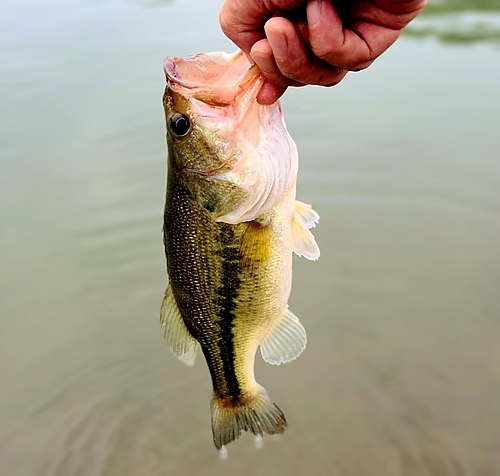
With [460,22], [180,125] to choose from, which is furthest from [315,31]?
[460,22]

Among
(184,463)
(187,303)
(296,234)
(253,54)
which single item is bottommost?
(184,463)

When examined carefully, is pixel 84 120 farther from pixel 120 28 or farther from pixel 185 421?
pixel 185 421

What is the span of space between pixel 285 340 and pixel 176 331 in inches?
15.8

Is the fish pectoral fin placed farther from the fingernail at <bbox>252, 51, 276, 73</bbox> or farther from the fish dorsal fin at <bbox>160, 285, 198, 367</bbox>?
the fingernail at <bbox>252, 51, 276, 73</bbox>

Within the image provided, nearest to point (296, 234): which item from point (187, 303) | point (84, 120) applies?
point (187, 303)

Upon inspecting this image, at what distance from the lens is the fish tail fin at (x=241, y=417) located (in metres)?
2.23

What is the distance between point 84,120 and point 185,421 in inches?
155

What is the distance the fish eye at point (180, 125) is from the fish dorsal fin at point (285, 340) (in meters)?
0.80

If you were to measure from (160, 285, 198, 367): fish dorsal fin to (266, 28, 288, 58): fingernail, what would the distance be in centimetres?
100

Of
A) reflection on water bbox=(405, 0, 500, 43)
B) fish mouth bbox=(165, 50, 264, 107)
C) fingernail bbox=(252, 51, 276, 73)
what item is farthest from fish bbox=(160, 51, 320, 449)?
reflection on water bbox=(405, 0, 500, 43)

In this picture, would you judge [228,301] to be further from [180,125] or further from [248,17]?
[248,17]

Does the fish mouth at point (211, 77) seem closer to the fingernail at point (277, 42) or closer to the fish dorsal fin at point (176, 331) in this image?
the fingernail at point (277, 42)

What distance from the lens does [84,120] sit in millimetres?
6148

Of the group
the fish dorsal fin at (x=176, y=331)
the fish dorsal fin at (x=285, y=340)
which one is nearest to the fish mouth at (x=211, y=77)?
the fish dorsal fin at (x=176, y=331)
